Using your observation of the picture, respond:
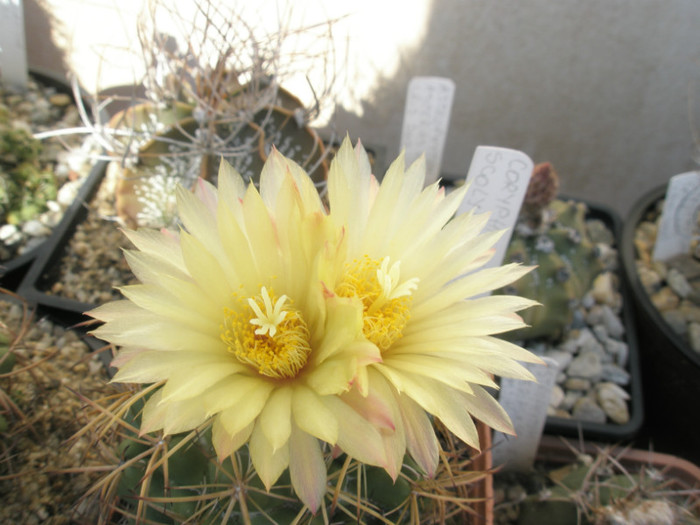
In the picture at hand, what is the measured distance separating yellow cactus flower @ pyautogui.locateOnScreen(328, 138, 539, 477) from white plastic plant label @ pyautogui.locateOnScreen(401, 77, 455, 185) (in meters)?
0.52

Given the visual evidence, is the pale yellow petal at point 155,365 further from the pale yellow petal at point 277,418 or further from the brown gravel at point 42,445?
the brown gravel at point 42,445

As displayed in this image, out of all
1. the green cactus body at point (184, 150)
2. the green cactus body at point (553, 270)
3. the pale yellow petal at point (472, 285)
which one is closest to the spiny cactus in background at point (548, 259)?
the green cactus body at point (553, 270)

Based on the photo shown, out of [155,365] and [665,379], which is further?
[665,379]

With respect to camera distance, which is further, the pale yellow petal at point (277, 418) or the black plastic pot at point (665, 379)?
the black plastic pot at point (665, 379)

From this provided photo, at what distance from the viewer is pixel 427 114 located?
3.40ft

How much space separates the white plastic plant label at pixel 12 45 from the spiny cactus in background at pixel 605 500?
4.11 ft

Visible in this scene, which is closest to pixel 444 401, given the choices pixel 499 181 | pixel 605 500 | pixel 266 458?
pixel 266 458

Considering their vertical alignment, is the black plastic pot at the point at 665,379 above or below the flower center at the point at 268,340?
below

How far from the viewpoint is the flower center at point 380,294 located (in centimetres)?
48

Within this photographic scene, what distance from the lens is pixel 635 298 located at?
3.95 ft

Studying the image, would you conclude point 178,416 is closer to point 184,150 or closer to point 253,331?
point 253,331

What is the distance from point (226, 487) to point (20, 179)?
0.93m

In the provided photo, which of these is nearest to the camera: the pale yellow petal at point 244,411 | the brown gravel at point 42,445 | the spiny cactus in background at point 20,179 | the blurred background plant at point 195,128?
the pale yellow petal at point 244,411

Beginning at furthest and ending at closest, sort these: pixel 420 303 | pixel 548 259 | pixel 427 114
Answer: pixel 548 259, pixel 427 114, pixel 420 303
